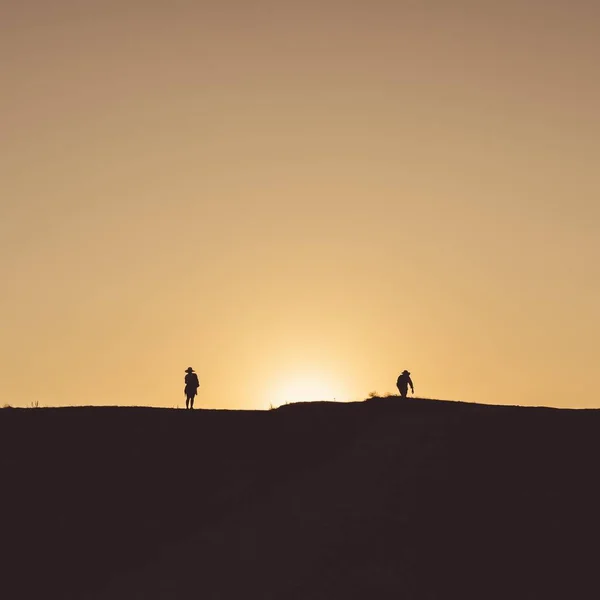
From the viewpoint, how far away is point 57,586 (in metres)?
33.1

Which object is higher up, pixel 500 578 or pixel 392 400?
pixel 392 400

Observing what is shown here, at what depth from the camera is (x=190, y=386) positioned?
46000mm

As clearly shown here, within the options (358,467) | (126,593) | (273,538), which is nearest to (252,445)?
(358,467)

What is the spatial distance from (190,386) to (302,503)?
1261 cm

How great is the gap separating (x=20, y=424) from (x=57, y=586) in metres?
9.80

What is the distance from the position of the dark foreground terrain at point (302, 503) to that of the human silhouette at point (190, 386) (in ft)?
10.9

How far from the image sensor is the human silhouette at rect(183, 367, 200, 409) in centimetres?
4600

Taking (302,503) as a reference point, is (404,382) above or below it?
above

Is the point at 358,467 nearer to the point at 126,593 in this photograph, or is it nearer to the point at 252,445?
the point at 252,445

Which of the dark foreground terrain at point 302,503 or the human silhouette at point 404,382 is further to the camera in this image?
the human silhouette at point 404,382

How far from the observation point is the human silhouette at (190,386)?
46.0 m

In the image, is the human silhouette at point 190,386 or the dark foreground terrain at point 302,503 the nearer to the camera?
the dark foreground terrain at point 302,503

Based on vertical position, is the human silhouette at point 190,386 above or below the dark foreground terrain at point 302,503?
above

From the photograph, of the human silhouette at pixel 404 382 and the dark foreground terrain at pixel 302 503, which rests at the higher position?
the human silhouette at pixel 404 382
